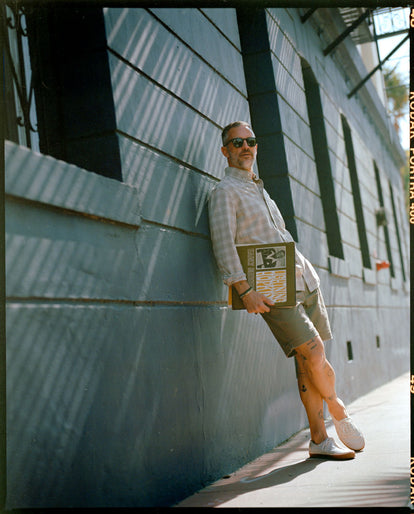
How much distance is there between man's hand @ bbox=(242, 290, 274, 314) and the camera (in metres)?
3.29

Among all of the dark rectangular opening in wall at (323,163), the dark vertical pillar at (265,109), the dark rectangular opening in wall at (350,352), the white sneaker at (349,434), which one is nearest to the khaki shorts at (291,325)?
the white sneaker at (349,434)

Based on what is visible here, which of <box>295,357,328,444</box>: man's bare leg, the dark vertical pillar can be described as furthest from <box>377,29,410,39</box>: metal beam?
<box>295,357,328,444</box>: man's bare leg

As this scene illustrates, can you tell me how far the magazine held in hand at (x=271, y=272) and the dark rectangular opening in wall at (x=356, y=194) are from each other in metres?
6.29

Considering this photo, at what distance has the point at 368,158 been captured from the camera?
1102cm

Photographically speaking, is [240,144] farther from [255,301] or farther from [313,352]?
[313,352]

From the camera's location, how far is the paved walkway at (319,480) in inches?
112

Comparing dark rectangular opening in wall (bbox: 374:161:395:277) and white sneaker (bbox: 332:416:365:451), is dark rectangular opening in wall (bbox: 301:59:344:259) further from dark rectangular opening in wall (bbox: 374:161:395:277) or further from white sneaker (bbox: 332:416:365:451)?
dark rectangular opening in wall (bbox: 374:161:395:277)

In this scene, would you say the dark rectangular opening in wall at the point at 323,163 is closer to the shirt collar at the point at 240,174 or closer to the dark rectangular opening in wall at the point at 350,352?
the dark rectangular opening in wall at the point at 350,352

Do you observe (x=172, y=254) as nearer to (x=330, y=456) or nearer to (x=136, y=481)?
(x=136, y=481)

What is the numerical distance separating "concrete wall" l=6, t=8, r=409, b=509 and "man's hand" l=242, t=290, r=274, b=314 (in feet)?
1.11

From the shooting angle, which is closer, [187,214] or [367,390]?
[187,214]

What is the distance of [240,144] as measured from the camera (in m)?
3.71

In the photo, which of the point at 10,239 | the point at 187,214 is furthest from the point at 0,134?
the point at 187,214

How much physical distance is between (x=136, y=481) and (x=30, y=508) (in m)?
0.71
